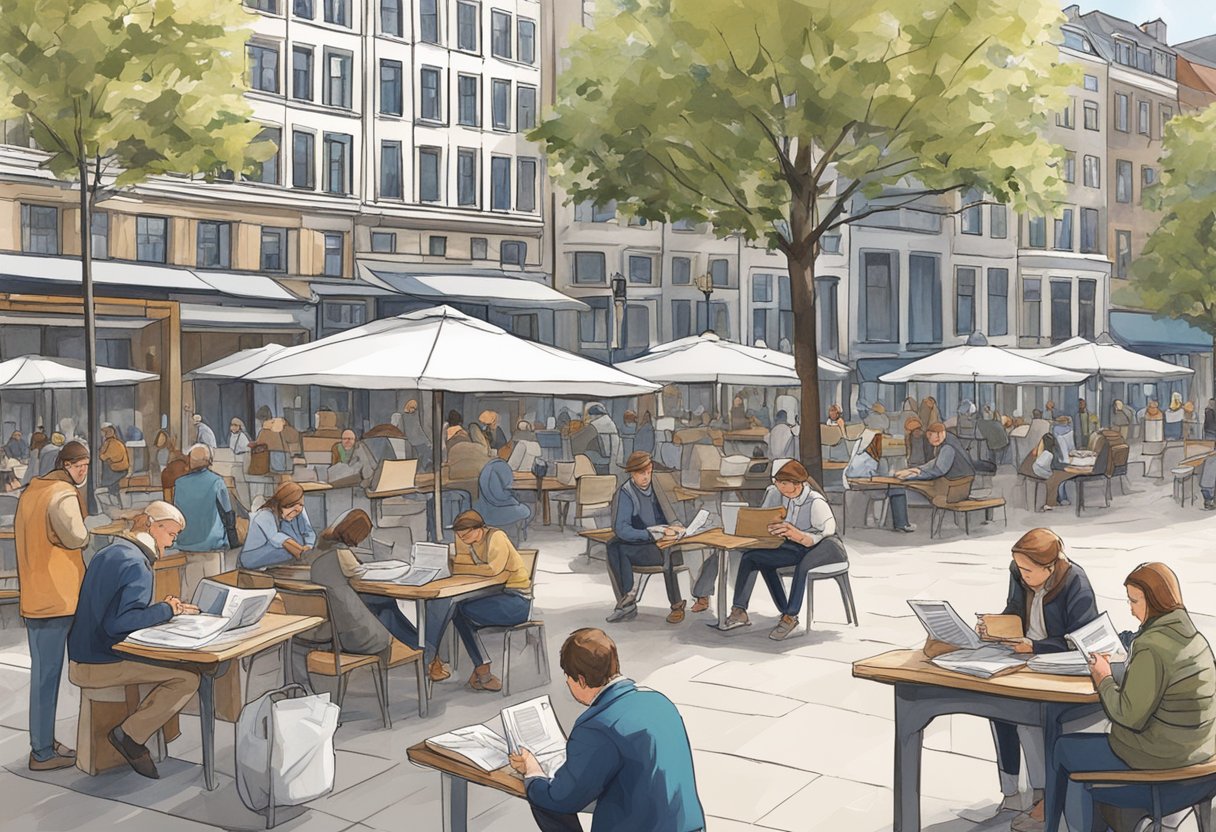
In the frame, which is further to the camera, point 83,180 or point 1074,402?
point 1074,402

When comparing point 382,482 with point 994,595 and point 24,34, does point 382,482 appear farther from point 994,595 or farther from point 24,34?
point 24,34

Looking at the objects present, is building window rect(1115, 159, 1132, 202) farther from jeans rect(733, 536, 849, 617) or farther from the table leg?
the table leg

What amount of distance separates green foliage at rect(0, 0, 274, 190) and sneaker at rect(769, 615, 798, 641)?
526 inches

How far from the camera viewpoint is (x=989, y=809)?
6719mm

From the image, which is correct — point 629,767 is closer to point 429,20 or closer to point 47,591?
point 47,591

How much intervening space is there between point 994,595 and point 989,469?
23.2 feet

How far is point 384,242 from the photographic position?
36.7m

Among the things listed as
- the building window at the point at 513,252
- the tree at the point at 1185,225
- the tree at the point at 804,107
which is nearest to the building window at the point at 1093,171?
the tree at the point at 1185,225

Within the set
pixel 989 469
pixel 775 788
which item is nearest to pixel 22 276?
pixel 989 469

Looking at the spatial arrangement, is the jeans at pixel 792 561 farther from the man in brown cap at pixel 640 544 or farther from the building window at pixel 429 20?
the building window at pixel 429 20

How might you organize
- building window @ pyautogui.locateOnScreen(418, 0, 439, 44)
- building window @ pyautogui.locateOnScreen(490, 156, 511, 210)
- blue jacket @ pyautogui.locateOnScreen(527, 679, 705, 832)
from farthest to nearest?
building window @ pyautogui.locateOnScreen(490, 156, 511, 210) < building window @ pyautogui.locateOnScreen(418, 0, 439, 44) < blue jacket @ pyautogui.locateOnScreen(527, 679, 705, 832)

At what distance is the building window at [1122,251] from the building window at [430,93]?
99.7 ft

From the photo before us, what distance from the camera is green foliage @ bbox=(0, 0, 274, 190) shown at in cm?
1803

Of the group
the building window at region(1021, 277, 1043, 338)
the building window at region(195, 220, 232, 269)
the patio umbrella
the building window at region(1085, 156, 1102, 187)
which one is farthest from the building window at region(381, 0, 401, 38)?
the building window at region(1085, 156, 1102, 187)
